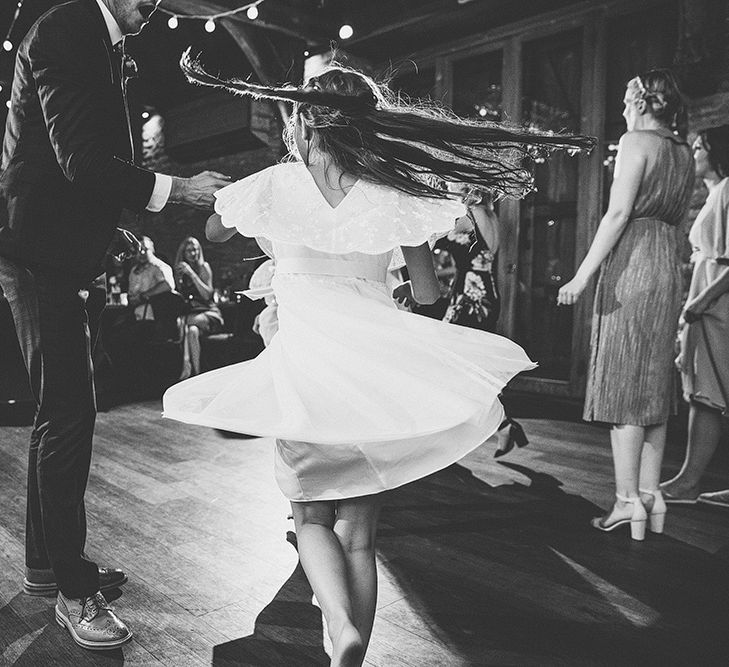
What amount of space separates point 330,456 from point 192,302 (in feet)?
15.5

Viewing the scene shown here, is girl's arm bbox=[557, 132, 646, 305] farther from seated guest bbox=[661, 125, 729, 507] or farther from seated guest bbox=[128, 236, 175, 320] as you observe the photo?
seated guest bbox=[128, 236, 175, 320]

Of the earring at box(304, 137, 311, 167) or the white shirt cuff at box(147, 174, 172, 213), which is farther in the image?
the white shirt cuff at box(147, 174, 172, 213)

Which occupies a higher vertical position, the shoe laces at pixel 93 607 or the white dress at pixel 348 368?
the white dress at pixel 348 368

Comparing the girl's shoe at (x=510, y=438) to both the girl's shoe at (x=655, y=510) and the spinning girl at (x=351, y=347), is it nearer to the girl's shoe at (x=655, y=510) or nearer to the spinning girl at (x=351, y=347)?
the girl's shoe at (x=655, y=510)

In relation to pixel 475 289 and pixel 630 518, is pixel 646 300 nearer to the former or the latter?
pixel 630 518

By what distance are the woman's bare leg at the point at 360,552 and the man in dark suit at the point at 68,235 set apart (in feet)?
2.39

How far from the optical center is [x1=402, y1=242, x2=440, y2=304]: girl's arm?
144 centimetres

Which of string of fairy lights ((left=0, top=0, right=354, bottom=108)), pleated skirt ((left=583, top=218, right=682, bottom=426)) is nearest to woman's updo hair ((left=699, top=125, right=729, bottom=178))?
pleated skirt ((left=583, top=218, right=682, bottom=426))

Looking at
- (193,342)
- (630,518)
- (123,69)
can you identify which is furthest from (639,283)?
(193,342)

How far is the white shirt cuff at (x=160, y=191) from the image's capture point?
1704 millimetres

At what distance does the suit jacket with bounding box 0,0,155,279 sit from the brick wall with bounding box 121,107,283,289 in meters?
5.71

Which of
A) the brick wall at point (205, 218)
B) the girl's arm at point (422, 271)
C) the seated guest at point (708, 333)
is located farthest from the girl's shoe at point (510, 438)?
the brick wall at point (205, 218)

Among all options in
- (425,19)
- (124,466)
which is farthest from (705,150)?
(425,19)

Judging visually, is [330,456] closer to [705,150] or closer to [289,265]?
[289,265]
